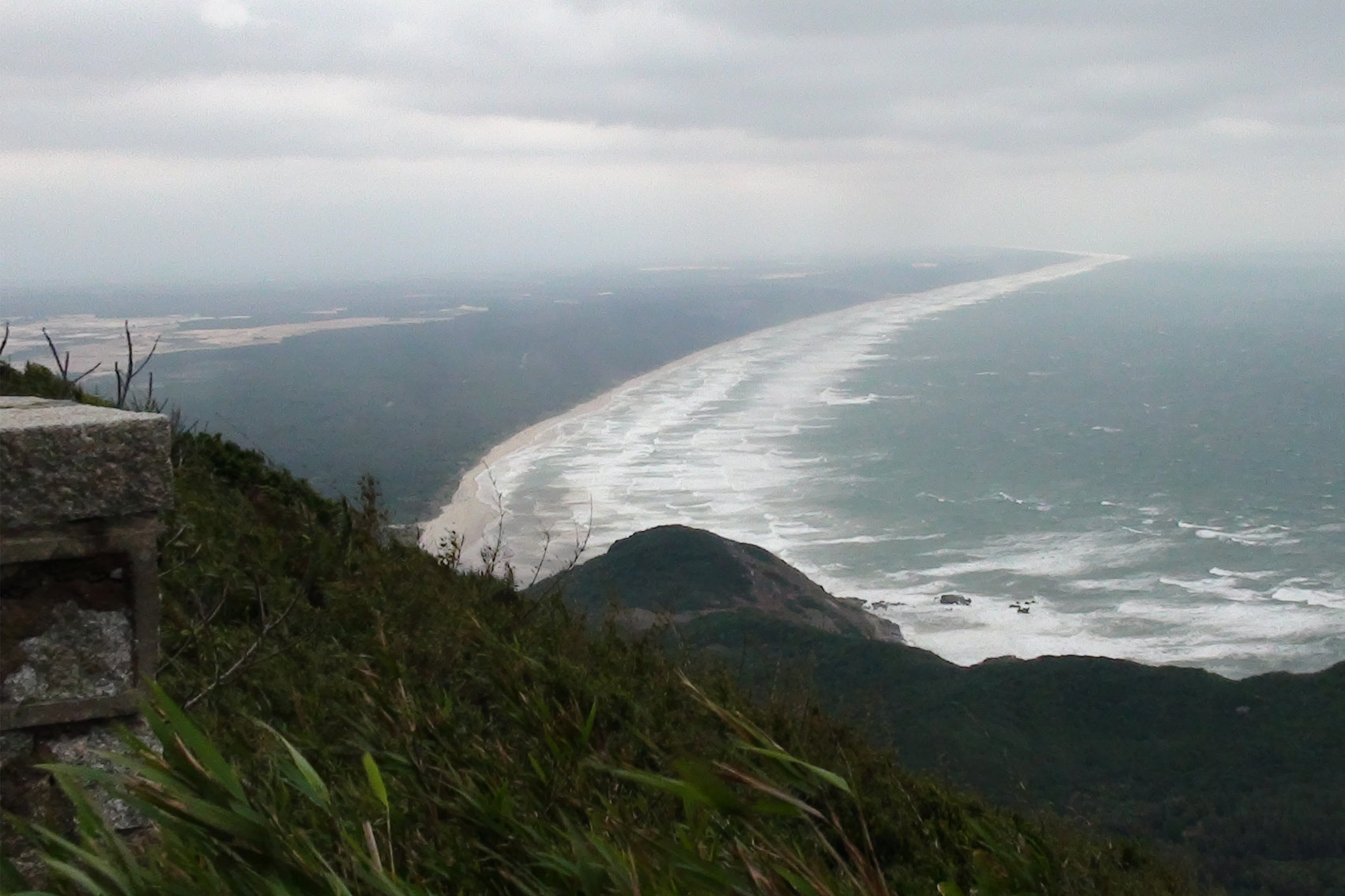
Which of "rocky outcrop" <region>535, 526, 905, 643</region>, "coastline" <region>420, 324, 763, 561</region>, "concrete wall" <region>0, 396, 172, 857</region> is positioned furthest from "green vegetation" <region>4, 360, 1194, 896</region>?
"rocky outcrop" <region>535, 526, 905, 643</region>

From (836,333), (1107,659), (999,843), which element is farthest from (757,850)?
(836,333)

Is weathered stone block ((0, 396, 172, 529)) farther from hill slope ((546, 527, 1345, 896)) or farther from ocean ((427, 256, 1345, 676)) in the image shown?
hill slope ((546, 527, 1345, 896))

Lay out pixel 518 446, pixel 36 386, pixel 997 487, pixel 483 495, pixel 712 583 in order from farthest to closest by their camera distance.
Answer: pixel 997 487, pixel 518 446, pixel 483 495, pixel 712 583, pixel 36 386

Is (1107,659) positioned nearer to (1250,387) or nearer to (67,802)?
(67,802)

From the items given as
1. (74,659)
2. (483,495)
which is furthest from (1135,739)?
(483,495)

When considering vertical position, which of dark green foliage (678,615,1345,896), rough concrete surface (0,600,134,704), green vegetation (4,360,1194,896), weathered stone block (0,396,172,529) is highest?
weathered stone block (0,396,172,529)

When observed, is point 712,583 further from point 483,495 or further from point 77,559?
point 77,559
